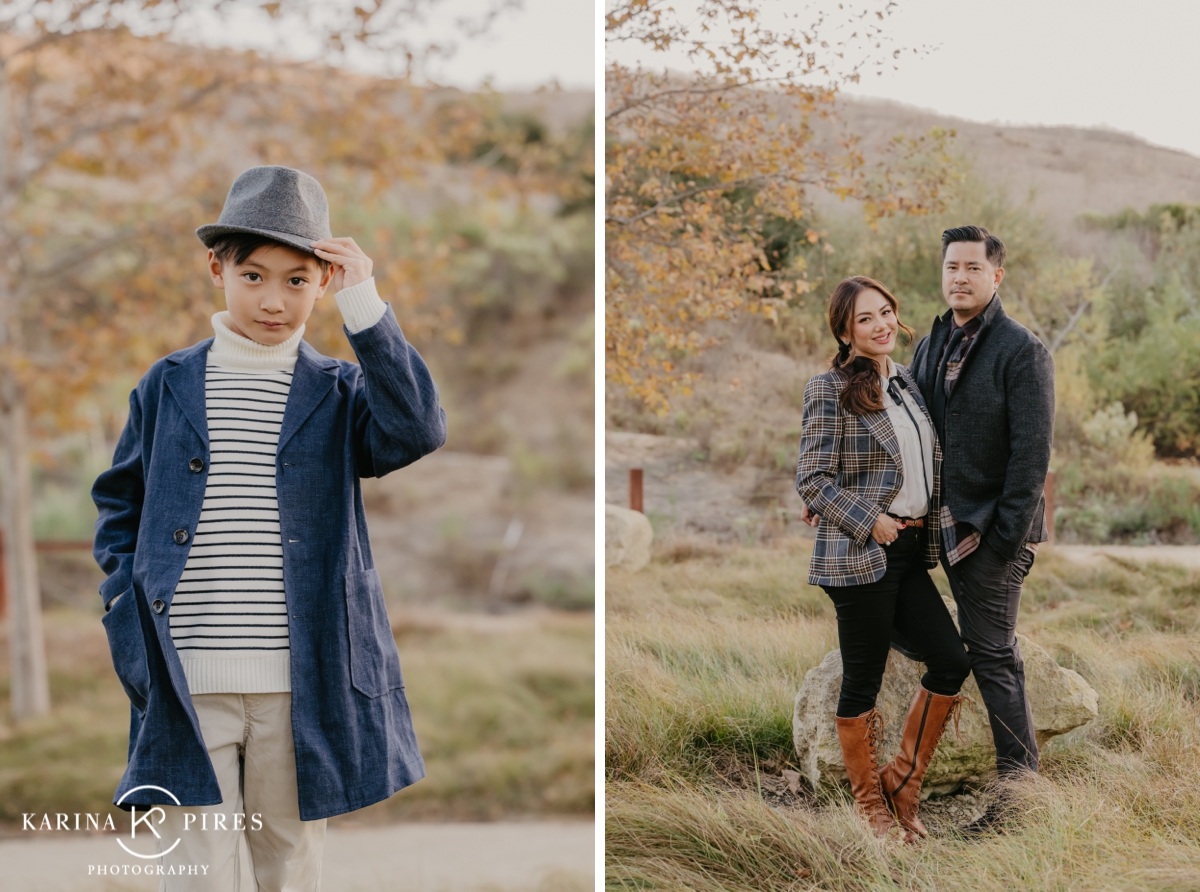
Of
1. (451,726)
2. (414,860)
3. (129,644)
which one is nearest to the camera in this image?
(129,644)

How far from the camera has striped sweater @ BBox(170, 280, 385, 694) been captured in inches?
67.9

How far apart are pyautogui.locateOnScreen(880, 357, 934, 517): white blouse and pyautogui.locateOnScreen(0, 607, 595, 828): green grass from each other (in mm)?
2918

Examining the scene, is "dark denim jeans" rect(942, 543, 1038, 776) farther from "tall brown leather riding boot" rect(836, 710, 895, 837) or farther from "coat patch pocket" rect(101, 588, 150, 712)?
"coat patch pocket" rect(101, 588, 150, 712)

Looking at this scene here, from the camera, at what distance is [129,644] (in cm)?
172

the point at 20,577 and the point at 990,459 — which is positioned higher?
the point at 990,459

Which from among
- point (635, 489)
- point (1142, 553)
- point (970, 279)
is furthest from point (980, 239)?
point (635, 489)

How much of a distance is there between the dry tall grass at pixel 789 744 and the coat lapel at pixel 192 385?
1518mm

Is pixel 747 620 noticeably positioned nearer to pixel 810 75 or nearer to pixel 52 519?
pixel 810 75

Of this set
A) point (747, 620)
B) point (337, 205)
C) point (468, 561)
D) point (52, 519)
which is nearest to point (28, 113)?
point (337, 205)

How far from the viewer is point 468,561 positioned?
5496 millimetres

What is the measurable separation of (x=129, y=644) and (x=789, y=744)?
5.92 feet

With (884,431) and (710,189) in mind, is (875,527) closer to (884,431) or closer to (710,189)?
(884,431)

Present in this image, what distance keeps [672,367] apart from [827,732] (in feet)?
3.94

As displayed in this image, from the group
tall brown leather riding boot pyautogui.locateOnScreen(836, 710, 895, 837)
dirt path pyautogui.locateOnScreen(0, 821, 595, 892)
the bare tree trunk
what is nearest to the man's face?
tall brown leather riding boot pyautogui.locateOnScreen(836, 710, 895, 837)
